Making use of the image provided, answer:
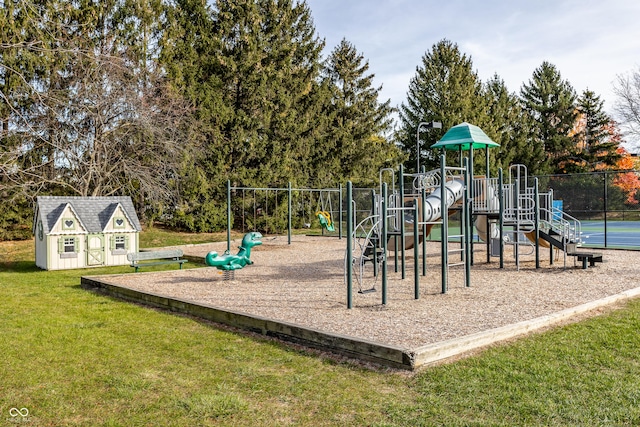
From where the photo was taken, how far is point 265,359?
554 centimetres

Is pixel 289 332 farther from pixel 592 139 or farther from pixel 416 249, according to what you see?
pixel 592 139

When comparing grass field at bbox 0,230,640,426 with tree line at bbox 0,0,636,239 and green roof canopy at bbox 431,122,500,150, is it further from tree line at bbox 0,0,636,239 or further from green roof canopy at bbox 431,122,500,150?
green roof canopy at bbox 431,122,500,150

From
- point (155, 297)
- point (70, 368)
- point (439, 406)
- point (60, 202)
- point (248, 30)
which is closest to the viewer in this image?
point (439, 406)

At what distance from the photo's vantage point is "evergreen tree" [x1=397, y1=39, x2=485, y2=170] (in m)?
38.8

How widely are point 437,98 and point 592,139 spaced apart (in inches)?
631

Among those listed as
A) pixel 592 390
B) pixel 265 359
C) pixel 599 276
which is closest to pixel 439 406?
pixel 592 390

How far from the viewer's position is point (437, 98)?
40125 millimetres

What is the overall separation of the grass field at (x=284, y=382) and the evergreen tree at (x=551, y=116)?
4139 cm

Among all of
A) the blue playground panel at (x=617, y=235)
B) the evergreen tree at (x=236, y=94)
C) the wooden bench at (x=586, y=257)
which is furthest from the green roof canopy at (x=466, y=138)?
the evergreen tree at (x=236, y=94)

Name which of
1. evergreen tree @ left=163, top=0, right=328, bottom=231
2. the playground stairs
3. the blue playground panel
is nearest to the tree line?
evergreen tree @ left=163, top=0, right=328, bottom=231

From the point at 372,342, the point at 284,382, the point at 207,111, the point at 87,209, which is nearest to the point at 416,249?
the point at 372,342

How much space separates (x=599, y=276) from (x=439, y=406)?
27.6 feet

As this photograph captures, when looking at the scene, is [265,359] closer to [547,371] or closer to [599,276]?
[547,371]

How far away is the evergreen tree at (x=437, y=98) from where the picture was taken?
38.8 metres
